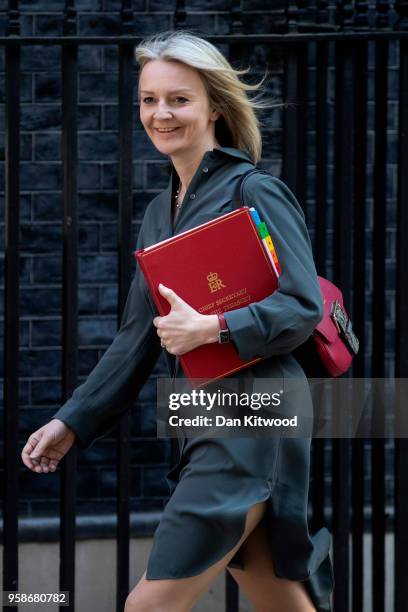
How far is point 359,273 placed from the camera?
4.42 metres

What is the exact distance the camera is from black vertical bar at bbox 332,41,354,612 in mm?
4340

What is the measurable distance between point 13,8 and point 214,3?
168cm

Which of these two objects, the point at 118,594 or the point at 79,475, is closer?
the point at 118,594

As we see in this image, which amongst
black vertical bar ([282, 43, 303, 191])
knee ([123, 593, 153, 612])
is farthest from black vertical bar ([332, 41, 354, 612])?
knee ([123, 593, 153, 612])

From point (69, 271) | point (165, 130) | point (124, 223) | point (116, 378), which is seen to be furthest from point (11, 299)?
point (165, 130)

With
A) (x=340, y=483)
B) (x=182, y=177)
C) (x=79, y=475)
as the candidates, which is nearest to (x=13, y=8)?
(x=182, y=177)

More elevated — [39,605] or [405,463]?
[405,463]

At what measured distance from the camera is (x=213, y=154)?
350 centimetres

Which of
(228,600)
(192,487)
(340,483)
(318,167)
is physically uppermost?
(318,167)

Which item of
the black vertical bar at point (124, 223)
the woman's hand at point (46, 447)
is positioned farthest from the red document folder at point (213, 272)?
the black vertical bar at point (124, 223)

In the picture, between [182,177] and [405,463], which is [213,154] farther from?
[405,463]

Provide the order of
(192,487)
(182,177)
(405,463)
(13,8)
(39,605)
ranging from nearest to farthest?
(192,487), (182,177), (13,8), (405,463), (39,605)

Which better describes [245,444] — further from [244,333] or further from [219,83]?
[219,83]

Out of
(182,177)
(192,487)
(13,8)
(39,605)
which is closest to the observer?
(192,487)
